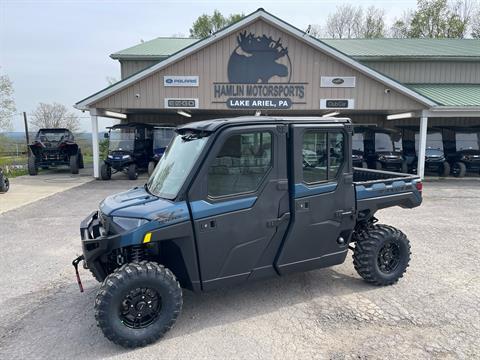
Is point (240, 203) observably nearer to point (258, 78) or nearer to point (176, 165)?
point (176, 165)

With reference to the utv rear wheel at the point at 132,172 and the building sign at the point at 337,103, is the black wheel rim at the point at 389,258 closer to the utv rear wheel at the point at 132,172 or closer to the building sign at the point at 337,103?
the building sign at the point at 337,103

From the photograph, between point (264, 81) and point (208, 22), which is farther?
point (208, 22)

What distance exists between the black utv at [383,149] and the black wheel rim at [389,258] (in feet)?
37.6

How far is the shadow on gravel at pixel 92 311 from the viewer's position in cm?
312

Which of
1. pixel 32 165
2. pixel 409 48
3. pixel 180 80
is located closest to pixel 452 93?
pixel 409 48

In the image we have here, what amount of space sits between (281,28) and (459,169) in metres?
10.2

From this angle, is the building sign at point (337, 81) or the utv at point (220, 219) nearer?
the utv at point (220, 219)

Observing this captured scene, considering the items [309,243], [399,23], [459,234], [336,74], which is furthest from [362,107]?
[399,23]

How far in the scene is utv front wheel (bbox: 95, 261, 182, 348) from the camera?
2973 millimetres

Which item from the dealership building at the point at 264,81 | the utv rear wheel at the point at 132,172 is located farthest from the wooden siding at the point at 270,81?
the utv rear wheel at the point at 132,172

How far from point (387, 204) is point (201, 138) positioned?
8.64 ft

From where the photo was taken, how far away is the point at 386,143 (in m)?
15.4

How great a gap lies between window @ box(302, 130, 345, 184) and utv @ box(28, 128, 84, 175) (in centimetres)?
1467

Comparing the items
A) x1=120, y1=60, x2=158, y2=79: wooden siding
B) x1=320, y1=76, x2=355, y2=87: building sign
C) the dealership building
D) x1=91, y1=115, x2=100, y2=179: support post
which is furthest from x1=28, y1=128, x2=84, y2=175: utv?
x1=320, y1=76, x2=355, y2=87: building sign
